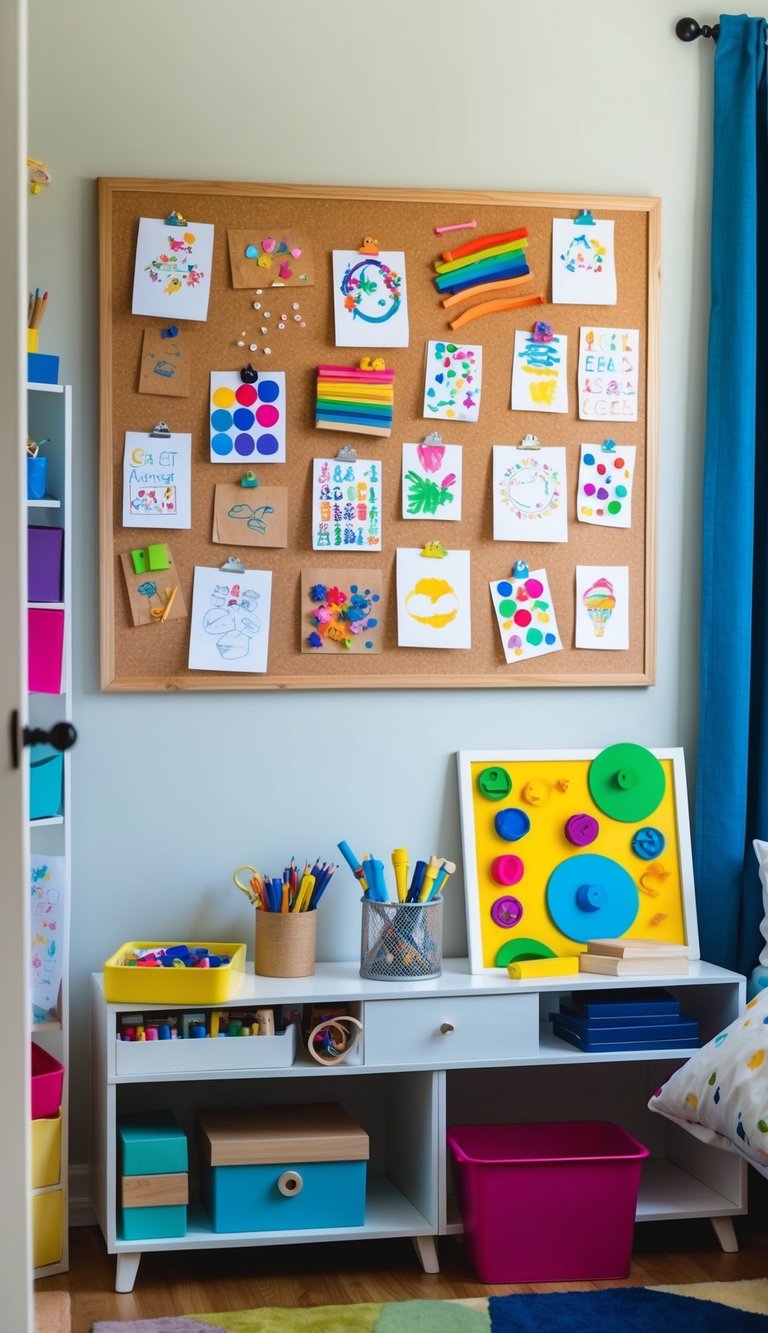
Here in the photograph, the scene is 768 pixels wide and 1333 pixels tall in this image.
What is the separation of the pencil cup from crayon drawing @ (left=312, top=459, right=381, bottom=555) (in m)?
0.71

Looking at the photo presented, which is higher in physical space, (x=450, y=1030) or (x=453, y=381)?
(x=453, y=381)

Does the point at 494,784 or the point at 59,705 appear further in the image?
the point at 494,784

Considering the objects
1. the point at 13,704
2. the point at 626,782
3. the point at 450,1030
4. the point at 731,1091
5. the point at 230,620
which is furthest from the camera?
the point at 626,782

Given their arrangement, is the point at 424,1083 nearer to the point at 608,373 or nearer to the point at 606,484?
the point at 606,484

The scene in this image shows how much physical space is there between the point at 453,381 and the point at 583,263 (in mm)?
368

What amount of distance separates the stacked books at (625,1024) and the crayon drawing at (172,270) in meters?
1.49

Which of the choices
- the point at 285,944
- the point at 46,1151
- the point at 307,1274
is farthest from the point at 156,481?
the point at 307,1274

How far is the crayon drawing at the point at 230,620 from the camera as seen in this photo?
2691mm

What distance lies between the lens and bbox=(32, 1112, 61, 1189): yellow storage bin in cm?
241

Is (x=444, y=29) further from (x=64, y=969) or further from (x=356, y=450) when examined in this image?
(x=64, y=969)

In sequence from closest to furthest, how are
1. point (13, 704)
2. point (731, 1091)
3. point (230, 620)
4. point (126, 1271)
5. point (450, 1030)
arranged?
1. point (13, 704)
2. point (731, 1091)
3. point (126, 1271)
4. point (450, 1030)
5. point (230, 620)

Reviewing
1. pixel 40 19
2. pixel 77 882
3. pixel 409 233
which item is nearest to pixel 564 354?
pixel 409 233

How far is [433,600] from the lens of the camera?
2785mm

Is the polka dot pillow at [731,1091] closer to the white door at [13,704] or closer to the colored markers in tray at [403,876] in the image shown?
the colored markers in tray at [403,876]
